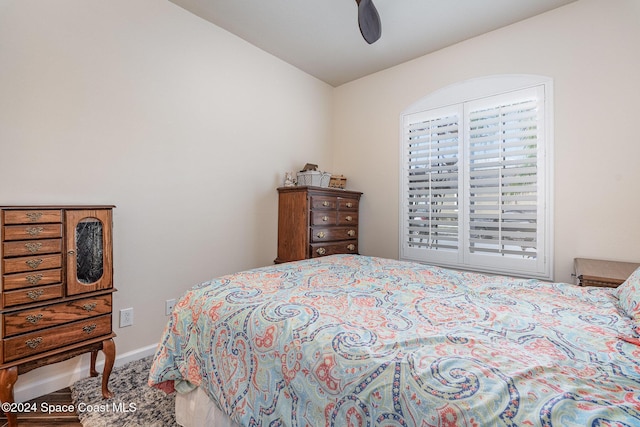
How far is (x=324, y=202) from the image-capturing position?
117 inches

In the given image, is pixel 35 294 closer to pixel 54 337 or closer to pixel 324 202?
pixel 54 337

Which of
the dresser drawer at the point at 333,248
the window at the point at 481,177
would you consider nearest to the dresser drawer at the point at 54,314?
the dresser drawer at the point at 333,248

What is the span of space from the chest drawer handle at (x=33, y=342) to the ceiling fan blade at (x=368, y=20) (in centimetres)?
258

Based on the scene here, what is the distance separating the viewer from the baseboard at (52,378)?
1669mm

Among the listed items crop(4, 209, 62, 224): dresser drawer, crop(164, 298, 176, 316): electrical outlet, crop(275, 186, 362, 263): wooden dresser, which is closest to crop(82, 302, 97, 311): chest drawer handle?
crop(4, 209, 62, 224): dresser drawer

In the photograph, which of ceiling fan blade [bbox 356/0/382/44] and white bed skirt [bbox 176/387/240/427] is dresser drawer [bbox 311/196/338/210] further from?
white bed skirt [bbox 176/387/240/427]

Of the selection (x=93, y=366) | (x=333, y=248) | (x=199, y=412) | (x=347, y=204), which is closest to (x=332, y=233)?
(x=333, y=248)

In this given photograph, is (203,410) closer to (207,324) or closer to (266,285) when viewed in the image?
(207,324)

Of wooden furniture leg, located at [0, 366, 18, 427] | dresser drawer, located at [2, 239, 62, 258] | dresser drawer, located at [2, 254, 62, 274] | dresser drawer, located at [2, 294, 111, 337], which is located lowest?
wooden furniture leg, located at [0, 366, 18, 427]

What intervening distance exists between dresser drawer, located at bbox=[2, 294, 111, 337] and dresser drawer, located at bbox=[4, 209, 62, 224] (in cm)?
46

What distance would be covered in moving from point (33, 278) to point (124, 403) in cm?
87

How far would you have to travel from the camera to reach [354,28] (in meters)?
2.54

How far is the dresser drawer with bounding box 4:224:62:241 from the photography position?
142 cm

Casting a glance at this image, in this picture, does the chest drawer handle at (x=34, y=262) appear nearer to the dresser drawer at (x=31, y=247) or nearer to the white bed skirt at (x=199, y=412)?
the dresser drawer at (x=31, y=247)
